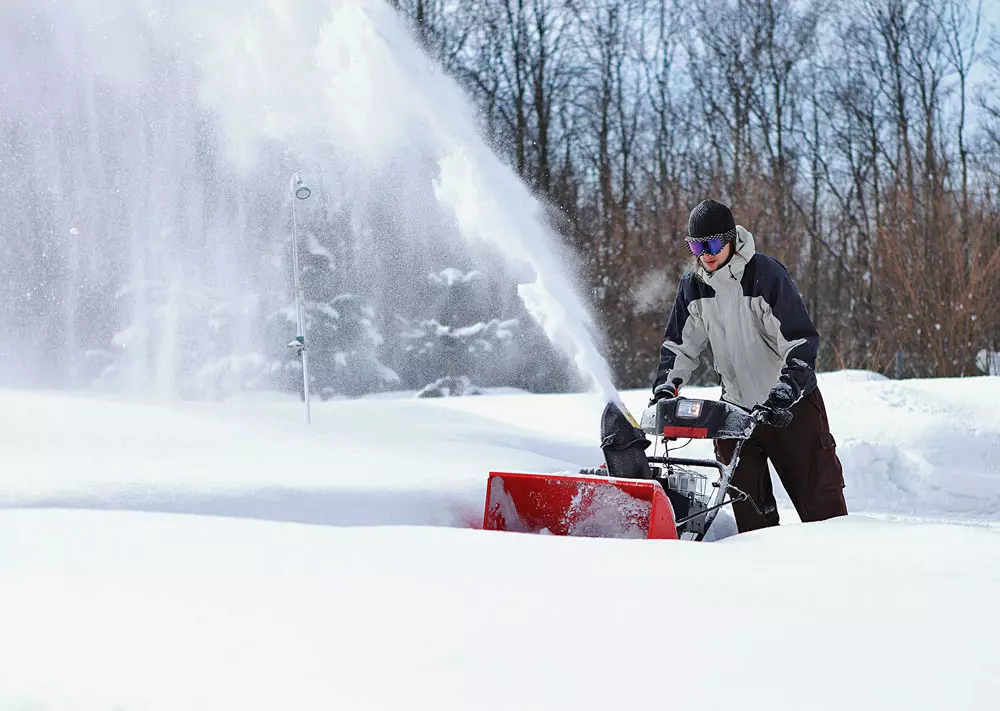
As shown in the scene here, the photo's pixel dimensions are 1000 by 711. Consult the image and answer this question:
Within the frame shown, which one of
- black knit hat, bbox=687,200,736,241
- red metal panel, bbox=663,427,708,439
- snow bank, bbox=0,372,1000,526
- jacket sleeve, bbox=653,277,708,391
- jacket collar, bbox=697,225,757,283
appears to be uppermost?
black knit hat, bbox=687,200,736,241

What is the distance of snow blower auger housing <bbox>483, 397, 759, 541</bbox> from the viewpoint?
10.3ft

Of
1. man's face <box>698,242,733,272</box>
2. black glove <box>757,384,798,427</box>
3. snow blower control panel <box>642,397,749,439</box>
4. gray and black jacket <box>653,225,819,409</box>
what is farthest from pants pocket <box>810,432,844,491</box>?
man's face <box>698,242,733,272</box>

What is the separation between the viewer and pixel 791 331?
11.0 feet

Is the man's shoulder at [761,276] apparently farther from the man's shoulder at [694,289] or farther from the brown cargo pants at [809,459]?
the brown cargo pants at [809,459]

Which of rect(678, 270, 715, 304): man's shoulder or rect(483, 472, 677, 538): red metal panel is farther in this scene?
rect(678, 270, 715, 304): man's shoulder

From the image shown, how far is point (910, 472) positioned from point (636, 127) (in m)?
17.1

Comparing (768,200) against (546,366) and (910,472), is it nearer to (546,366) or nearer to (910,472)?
(546,366)

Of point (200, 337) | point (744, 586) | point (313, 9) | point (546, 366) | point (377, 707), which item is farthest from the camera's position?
point (546, 366)

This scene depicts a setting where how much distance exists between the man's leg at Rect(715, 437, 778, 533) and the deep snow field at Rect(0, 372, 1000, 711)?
2.58 feet

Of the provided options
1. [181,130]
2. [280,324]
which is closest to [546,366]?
[280,324]

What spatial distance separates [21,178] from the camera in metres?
9.05

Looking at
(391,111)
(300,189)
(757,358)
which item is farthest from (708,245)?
(300,189)

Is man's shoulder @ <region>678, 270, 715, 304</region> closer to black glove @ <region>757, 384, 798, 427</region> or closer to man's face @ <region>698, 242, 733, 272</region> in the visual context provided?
man's face @ <region>698, 242, 733, 272</region>

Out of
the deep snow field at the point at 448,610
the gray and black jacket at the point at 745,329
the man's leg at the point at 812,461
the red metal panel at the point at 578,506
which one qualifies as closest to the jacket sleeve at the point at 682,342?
the gray and black jacket at the point at 745,329
